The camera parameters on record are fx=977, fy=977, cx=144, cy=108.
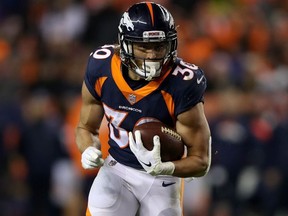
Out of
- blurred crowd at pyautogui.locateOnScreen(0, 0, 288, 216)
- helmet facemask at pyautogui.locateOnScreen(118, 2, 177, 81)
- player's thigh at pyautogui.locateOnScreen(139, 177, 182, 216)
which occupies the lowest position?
blurred crowd at pyautogui.locateOnScreen(0, 0, 288, 216)

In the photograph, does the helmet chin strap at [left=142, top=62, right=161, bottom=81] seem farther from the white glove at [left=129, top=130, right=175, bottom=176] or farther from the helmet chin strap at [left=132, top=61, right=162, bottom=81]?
the white glove at [left=129, top=130, right=175, bottom=176]

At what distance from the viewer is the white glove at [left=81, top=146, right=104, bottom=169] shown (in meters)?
5.24

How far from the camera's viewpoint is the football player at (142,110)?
5152 millimetres

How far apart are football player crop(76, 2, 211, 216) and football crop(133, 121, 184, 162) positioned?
0.04m

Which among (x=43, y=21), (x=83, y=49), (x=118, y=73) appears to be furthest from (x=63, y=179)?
(x=118, y=73)

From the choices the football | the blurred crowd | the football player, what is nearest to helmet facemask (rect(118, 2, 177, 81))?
the football player

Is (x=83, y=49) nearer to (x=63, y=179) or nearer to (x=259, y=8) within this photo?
(x=63, y=179)

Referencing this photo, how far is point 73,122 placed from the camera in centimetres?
944

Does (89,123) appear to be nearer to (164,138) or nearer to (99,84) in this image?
(99,84)

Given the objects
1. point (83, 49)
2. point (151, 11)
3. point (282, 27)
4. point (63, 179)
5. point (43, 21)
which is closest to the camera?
point (151, 11)

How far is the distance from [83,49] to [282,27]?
9.79 feet

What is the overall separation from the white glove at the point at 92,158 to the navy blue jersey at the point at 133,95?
0.19m

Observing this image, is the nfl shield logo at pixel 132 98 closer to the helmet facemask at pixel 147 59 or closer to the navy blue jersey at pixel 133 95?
the navy blue jersey at pixel 133 95

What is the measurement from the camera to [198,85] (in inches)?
204
